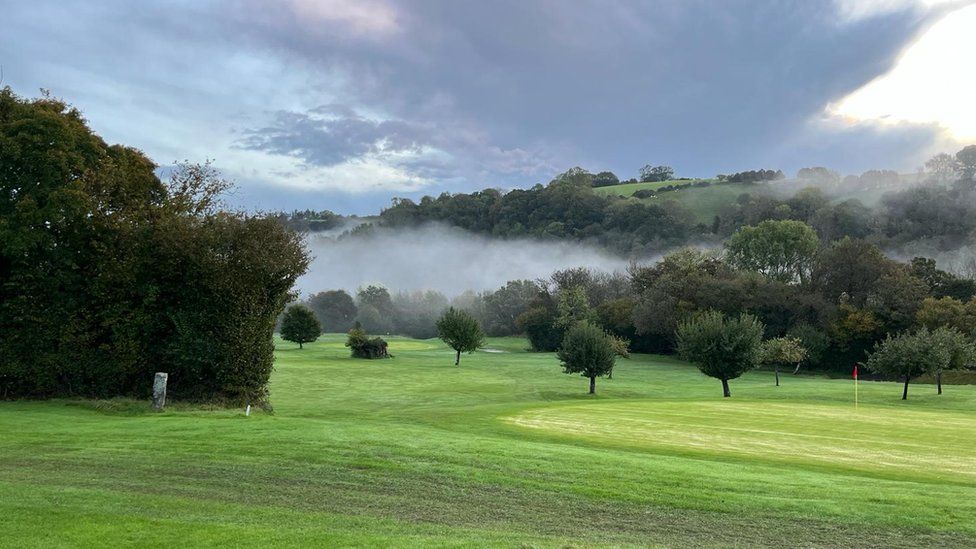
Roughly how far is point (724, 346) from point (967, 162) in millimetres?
150320

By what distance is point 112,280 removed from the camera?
2364cm

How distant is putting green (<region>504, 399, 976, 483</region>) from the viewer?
16.7 meters

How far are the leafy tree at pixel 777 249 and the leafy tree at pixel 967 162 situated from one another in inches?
3130

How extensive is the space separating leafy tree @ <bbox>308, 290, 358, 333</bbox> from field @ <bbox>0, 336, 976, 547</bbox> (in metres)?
129

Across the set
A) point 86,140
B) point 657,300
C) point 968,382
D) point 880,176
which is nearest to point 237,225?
point 86,140

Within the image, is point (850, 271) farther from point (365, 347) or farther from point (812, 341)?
point (365, 347)

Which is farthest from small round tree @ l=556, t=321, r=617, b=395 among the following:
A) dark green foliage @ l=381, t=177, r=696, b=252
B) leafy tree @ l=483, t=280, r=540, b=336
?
dark green foliage @ l=381, t=177, r=696, b=252

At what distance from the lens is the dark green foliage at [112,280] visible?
76.0 feet

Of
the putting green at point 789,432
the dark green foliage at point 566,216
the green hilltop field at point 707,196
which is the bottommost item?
the putting green at point 789,432

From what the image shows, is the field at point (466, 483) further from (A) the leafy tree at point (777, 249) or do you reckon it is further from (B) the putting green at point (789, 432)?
(A) the leafy tree at point (777, 249)

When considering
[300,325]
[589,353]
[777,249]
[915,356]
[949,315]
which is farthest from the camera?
[777,249]

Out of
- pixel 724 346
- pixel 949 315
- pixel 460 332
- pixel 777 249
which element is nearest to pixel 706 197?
pixel 777 249

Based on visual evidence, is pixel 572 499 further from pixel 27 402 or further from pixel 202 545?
pixel 27 402

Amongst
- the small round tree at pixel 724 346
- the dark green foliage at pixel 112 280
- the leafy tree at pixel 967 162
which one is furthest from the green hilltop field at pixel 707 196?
the dark green foliage at pixel 112 280
